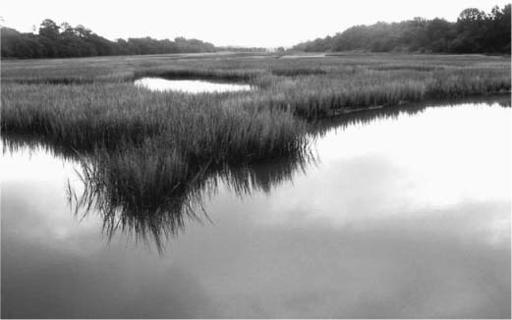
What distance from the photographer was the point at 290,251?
313 cm

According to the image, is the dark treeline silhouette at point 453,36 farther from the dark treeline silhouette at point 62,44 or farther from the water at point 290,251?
the water at point 290,251

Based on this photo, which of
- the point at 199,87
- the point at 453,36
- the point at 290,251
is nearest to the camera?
the point at 290,251

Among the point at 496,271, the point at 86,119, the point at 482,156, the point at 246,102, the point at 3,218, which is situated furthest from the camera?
the point at 246,102

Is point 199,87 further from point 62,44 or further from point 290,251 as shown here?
point 62,44

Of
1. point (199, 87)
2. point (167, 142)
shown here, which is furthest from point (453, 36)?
point (167, 142)

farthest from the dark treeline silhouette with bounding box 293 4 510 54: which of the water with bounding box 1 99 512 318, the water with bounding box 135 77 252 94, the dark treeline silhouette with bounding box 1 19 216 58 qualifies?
the water with bounding box 1 99 512 318

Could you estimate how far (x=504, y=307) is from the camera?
2432mm

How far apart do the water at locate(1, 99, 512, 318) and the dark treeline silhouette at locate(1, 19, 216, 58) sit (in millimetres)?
64661

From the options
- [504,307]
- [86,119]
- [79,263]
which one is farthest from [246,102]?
[504,307]

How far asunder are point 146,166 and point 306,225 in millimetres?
1569

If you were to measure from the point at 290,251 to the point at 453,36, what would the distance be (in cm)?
6512

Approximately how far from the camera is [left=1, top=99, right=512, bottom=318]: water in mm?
2484

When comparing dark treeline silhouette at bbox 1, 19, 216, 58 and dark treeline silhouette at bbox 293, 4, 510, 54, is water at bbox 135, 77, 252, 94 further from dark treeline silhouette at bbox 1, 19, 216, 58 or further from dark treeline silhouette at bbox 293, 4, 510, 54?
dark treeline silhouette at bbox 1, 19, 216, 58

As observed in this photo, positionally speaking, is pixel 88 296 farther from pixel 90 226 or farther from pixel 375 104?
pixel 375 104
